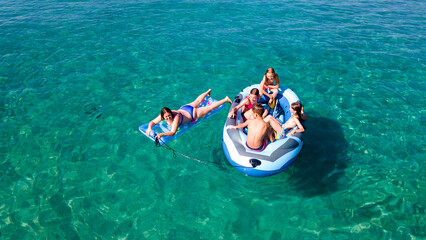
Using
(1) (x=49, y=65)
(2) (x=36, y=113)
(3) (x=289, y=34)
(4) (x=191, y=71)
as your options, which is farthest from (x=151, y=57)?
(3) (x=289, y=34)

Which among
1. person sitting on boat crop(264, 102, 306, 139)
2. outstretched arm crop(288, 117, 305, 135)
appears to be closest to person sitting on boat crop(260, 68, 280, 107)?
person sitting on boat crop(264, 102, 306, 139)

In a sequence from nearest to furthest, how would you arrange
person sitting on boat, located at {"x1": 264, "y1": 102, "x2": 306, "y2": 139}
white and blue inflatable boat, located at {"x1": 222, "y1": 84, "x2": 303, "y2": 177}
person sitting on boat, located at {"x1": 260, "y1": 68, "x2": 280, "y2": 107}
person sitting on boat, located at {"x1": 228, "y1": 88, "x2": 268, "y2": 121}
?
1. white and blue inflatable boat, located at {"x1": 222, "y1": 84, "x2": 303, "y2": 177}
2. person sitting on boat, located at {"x1": 264, "y1": 102, "x2": 306, "y2": 139}
3. person sitting on boat, located at {"x1": 228, "y1": 88, "x2": 268, "y2": 121}
4. person sitting on boat, located at {"x1": 260, "y1": 68, "x2": 280, "y2": 107}

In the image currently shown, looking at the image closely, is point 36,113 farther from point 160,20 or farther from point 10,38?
point 160,20

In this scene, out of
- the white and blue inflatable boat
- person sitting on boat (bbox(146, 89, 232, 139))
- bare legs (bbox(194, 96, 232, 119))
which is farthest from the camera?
bare legs (bbox(194, 96, 232, 119))

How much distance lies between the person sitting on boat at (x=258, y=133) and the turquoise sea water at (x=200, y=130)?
2.99 ft

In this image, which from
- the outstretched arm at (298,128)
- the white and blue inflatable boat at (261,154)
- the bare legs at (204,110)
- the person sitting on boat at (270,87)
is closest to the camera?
the white and blue inflatable boat at (261,154)

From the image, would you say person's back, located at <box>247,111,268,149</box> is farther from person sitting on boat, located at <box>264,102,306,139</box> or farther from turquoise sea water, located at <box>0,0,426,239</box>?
turquoise sea water, located at <box>0,0,426,239</box>

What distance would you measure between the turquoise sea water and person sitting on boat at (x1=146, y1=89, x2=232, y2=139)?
1.65 ft

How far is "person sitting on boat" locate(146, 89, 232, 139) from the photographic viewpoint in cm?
616

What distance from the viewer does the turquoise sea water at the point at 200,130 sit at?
5273 mm

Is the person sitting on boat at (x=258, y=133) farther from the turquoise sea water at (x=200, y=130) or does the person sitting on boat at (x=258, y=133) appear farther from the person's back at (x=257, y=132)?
the turquoise sea water at (x=200, y=130)

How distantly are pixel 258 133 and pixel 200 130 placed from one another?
2421mm

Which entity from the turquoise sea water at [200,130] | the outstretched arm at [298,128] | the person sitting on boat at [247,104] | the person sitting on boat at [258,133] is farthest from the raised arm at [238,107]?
the outstretched arm at [298,128]

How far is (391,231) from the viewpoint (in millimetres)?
4957
